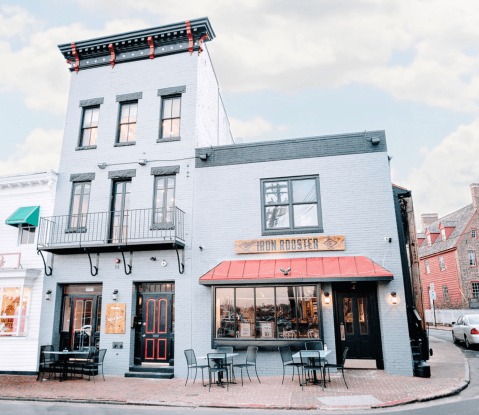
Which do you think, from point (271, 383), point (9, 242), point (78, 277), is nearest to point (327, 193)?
point (271, 383)

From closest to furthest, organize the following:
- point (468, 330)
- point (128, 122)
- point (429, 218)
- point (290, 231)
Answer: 1. point (290, 231)
2. point (128, 122)
3. point (468, 330)
4. point (429, 218)

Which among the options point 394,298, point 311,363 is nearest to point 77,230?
point 311,363

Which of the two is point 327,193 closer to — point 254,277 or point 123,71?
point 254,277

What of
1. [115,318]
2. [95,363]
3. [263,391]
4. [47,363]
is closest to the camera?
[263,391]

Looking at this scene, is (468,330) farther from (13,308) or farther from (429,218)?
(429,218)

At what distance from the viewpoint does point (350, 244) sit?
11.5 metres

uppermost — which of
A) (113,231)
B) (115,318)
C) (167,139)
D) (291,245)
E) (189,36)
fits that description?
(189,36)

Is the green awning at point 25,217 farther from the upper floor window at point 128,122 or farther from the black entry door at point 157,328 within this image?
the black entry door at point 157,328

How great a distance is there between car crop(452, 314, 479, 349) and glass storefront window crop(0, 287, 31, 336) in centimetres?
1730

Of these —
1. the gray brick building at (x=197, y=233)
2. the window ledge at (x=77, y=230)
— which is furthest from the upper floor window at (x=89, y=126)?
the window ledge at (x=77, y=230)

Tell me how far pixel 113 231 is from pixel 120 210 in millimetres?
769

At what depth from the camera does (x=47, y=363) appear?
11.6 metres

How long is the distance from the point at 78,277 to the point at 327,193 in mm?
8824

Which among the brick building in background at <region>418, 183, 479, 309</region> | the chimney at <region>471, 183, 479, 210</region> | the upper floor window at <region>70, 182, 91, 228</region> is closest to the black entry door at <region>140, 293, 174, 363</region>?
the upper floor window at <region>70, 182, 91, 228</region>
